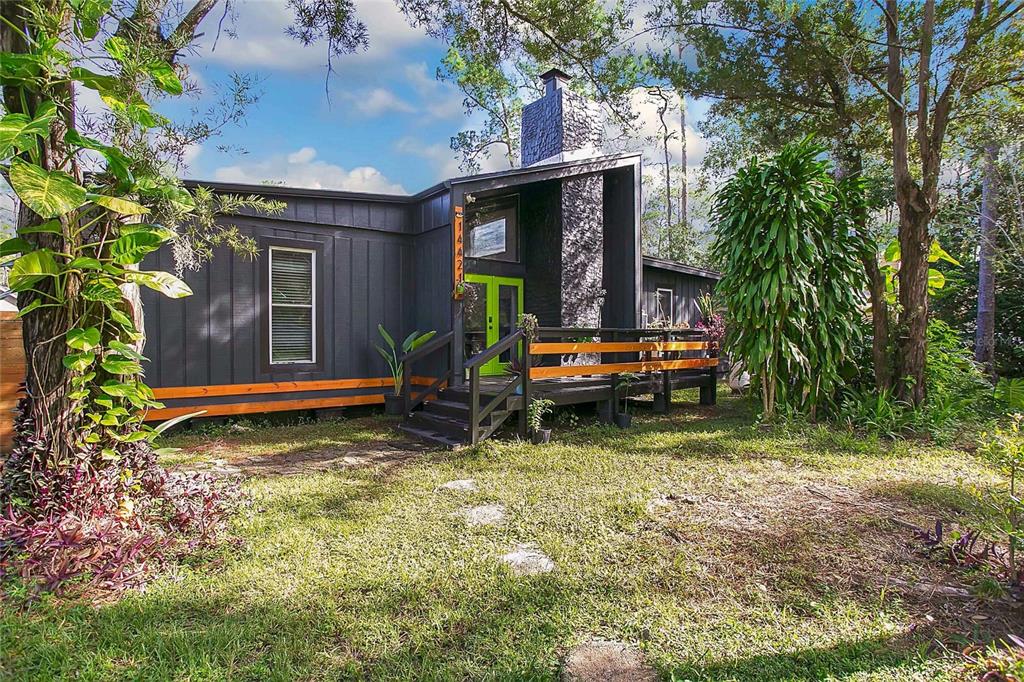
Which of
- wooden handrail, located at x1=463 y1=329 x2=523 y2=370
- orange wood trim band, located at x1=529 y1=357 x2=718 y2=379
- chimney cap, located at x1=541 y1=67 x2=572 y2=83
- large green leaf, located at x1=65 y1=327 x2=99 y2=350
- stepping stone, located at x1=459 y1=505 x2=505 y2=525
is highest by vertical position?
chimney cap, located at x1=541 y1=67 x2=572 y2=83

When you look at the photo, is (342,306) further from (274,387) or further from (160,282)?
(160,282)

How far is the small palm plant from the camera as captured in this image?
735cm

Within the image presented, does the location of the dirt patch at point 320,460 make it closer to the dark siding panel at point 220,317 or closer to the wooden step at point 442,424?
the wooden step at point 442,424

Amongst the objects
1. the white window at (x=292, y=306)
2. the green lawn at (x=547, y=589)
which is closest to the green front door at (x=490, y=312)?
the white window at (x=292, y=306)

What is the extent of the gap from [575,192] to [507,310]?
2.36 meters

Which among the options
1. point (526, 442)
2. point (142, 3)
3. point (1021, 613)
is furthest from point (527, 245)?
point (1021, 613)

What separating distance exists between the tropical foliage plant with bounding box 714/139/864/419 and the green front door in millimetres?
3756

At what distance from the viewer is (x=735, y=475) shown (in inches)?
177

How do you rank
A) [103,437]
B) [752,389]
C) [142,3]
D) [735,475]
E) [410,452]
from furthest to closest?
[752,389], [410,452], [735,475], [142,3], [103,437]

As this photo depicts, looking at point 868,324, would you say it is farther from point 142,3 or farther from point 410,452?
point 142,3

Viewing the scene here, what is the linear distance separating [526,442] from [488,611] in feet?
11.2

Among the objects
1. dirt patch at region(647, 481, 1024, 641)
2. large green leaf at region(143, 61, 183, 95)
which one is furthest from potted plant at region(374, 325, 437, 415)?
large green leaf at region(143, 61, 183, 95)

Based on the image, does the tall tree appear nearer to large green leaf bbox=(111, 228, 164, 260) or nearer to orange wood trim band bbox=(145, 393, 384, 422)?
orange wood trim band bbox=(145, 393, 384, 422)

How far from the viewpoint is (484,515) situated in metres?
3.60
